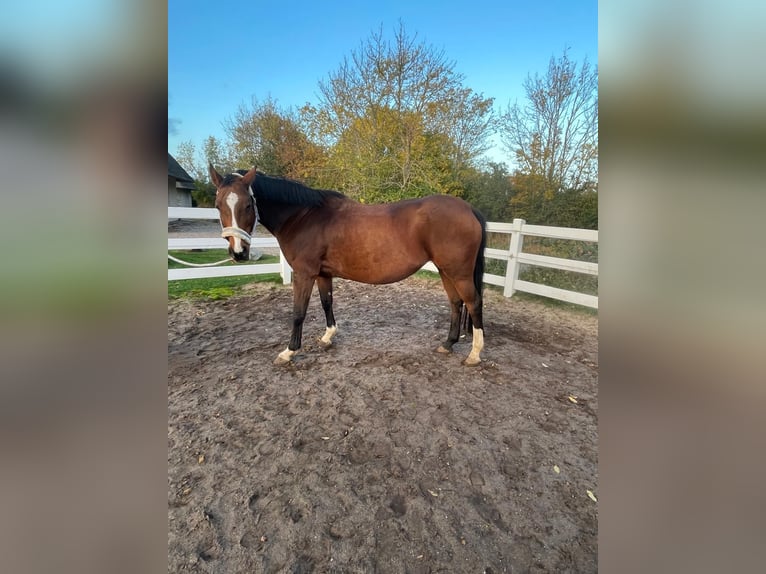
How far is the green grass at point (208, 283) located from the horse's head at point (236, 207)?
262cm

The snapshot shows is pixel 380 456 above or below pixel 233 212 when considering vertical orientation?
below

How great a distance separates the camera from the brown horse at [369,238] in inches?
111

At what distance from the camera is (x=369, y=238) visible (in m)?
2.94

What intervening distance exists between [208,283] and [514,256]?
4912 millimetres

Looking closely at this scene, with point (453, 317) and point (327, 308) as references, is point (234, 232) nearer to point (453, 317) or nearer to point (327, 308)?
point (327, 308)

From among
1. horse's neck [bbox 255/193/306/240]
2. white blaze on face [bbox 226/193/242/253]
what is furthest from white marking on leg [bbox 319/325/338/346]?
white blaze on face [bbox 226/193/242/253]

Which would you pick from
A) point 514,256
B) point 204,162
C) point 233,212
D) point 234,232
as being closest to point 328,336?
point 234,232

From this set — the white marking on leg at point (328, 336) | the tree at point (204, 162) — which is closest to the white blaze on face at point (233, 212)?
the white marking on leg at point (328, 336)
